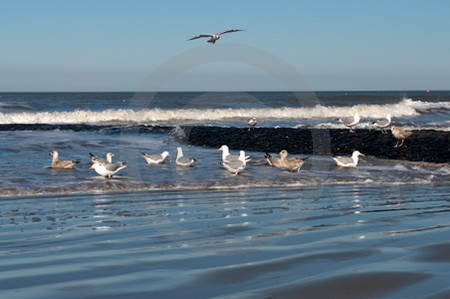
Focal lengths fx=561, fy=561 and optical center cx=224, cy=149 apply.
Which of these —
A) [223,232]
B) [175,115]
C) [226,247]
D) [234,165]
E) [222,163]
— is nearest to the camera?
[226,247]

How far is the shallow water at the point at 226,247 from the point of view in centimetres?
450

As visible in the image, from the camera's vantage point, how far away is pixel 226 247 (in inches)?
238

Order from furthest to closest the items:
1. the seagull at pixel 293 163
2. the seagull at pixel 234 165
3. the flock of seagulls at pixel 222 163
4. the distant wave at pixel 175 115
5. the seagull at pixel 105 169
A: the distant wave at pixel 175 115 → the seagull at pixel 293 163 → the seagull at pixel 234 165 → the flock of seagulls at pixel 222 163 → the seagull at pixel 105 169

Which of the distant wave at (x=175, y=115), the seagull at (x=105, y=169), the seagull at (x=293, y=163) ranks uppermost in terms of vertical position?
the distant wave at (x=175, y=115)

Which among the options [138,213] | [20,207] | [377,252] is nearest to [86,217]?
[138,213]

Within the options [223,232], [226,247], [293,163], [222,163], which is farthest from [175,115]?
[226,247]

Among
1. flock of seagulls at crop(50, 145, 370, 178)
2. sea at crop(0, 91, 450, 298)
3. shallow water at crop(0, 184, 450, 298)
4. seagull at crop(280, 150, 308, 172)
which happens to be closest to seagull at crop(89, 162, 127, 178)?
flock of seagulls at crop(50, 145, 370, 178)

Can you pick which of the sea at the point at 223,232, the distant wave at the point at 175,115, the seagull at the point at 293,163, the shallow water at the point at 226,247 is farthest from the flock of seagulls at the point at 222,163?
the distant wave at the point at 175,115

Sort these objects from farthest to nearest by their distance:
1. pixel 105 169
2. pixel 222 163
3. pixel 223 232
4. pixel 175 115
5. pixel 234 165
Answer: pixel 175 115
pixel 222 163
pixel 234 165
pixel 105 169
pixel 223 232

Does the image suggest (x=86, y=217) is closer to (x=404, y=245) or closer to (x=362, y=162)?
(x=404, y=245)

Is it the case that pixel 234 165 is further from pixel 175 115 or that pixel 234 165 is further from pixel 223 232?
pixel 175 115

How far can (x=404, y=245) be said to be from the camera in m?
5.95

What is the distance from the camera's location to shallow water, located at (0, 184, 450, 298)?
4.50 m

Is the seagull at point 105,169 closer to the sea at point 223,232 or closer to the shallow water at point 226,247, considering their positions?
the sea at point 223,232
